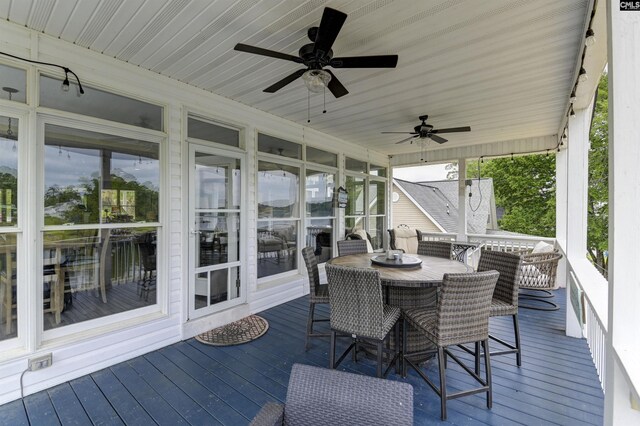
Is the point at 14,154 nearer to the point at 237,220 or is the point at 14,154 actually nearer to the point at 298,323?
the point at 237,220

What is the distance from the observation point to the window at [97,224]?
8.50ft

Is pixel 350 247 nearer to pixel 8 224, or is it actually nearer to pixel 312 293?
pixel 312 293

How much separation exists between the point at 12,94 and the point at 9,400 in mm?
2360

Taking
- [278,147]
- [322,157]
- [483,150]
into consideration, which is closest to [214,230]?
[278,147]

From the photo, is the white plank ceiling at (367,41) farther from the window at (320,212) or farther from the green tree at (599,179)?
the green tree at (599,179)

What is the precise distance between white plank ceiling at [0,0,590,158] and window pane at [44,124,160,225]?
2.71ft

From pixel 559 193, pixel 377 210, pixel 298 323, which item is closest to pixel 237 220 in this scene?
pixel 298 323

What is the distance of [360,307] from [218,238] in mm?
2262

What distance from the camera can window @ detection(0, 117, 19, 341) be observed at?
2311 mm

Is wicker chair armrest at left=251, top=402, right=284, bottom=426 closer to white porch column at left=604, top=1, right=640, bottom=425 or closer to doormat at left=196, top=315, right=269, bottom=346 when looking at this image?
white porch column at left=604, top=1, right=640, bottom=425

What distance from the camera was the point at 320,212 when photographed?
18.6ft

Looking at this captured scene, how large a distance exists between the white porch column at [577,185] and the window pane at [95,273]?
4.78 metres

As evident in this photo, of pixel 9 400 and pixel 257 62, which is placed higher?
pixel 257 62

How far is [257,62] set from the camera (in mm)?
2889
